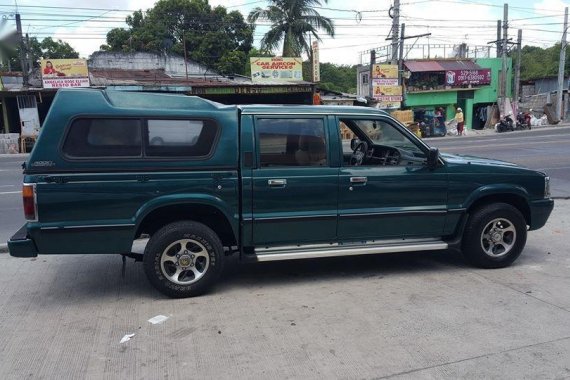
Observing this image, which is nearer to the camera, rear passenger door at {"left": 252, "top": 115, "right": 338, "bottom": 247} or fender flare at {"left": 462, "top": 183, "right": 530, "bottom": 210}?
rear passenger door at {"left": 252, "top": 115, "right": 338, "bottom": 247}

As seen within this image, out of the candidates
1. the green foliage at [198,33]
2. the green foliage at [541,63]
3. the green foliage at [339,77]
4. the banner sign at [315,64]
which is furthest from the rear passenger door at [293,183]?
the green foliage at [541,63]

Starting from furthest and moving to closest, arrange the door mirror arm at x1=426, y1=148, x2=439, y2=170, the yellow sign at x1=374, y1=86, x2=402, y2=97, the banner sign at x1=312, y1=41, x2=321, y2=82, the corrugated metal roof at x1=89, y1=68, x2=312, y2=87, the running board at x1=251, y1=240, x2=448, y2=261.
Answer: the yellow sign at x1=374, y1=86, x2=402, y2=97, the banner sign at x1=312, y1=41, x2=321, y2=82, the corrugated metal roof at x1=89, y1=68, x2=312, y2=87, the door mirror arm at x1=426, y1=148, x2=439, y2=170, the running board at x1=251, y1=240, x2=448, y2=261

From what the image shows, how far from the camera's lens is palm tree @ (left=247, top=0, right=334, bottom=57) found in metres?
37.6

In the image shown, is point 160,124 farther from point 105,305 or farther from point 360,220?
point 360,220

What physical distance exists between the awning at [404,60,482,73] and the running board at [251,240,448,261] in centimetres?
3401

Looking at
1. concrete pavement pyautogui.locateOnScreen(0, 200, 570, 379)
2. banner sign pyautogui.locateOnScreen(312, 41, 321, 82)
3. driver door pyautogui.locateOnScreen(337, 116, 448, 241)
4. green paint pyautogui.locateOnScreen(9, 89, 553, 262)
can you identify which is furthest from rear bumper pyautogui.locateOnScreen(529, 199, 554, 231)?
banner sign pyautogui.locateOnScreen(312, 41, 321, 82)

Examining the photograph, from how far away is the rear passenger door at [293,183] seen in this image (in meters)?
4.86

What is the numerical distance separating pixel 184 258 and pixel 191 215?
43 centimetres

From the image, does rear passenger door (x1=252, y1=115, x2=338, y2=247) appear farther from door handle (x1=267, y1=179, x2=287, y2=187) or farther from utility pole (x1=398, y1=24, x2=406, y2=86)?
utility pole (x1=398, y1=24, x2=406, y2=86)

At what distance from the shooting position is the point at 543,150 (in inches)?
722

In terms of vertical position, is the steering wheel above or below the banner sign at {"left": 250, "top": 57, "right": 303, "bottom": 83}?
below

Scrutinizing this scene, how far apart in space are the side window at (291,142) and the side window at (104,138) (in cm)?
116

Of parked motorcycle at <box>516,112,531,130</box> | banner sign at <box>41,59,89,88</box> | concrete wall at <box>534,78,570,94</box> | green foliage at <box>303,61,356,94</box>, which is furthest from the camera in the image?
green foliage at <box>303,61,356,94</box>

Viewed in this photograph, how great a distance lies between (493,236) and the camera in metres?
5.54
